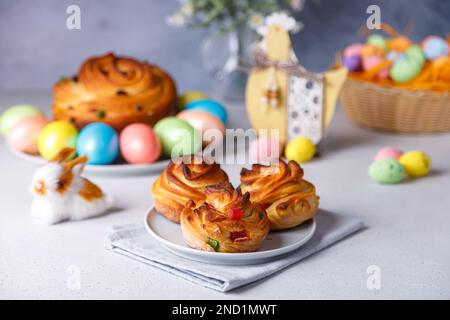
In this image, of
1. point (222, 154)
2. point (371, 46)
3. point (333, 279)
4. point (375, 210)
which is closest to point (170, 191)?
point (333, 279)

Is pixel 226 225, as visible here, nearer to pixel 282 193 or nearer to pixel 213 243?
pixel 213 243

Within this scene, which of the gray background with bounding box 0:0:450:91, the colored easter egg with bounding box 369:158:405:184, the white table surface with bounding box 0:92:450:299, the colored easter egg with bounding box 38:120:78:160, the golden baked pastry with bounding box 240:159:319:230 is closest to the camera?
the white table surface with bounding box 0:92:450:299

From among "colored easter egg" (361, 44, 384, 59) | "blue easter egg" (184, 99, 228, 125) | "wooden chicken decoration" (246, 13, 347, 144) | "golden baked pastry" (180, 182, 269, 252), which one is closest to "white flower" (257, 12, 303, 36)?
"wooden chicken decoration" (246, 13, 347, 144)

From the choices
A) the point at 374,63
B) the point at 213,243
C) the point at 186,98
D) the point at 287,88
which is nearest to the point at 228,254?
the point at 213,243

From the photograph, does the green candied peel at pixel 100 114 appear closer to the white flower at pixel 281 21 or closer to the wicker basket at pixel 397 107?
the white flower at pixel 281 21

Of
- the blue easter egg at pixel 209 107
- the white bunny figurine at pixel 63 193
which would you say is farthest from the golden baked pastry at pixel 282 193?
the blue easter egg at pixel 209 107

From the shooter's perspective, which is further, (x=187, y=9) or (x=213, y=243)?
(x=187, y=9)

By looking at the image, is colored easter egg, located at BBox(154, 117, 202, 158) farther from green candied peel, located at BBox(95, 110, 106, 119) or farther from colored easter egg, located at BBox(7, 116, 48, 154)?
colored easter egg, located at BBox(7, 116, 48, 154)
